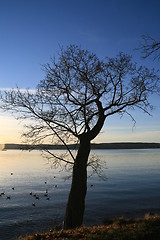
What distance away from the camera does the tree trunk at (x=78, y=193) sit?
1295 cm

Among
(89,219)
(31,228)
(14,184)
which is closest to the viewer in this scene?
(31,228)

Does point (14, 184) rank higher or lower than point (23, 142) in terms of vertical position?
lower

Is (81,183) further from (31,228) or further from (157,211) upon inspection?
(157,211)

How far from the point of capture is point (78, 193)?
13156mm

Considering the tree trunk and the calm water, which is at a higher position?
the tree trunk

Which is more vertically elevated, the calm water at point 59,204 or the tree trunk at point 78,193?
the tree trunk at point 78,193

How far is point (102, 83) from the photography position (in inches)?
551

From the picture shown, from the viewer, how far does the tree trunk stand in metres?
13.0

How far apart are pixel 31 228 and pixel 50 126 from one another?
12.0 m

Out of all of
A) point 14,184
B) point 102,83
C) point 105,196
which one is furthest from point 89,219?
point 14,184

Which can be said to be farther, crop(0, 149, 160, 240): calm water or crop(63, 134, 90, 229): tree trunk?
crop(0, 149, 160, 240): calm water

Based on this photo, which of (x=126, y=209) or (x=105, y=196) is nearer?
(x=126, y=209)

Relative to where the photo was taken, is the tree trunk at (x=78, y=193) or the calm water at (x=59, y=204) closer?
the tree trunk at (x=78, y=193)

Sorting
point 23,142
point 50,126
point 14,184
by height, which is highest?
point 50,126
